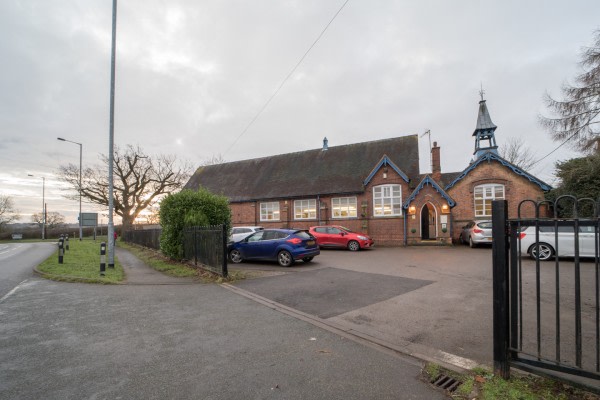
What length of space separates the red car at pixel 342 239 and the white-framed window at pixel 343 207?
16.1ft

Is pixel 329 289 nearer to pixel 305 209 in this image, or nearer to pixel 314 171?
pixel 305 209

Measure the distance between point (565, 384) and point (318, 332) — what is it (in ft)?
9.77

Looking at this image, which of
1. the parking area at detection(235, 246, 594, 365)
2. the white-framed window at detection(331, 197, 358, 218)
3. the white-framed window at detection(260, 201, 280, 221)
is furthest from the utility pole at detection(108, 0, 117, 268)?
the white-framed window at detection(260, 201, 280, 221)

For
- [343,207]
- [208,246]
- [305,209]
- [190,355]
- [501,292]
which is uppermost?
[343,207]

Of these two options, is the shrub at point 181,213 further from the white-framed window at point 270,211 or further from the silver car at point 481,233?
the white-framed window at point 270,211

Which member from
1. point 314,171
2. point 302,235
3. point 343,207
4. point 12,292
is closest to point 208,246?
point 302,235

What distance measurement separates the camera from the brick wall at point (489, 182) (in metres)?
19.5

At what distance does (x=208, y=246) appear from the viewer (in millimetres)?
10609

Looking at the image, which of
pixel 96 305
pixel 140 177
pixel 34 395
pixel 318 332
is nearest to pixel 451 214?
pixel 318 332

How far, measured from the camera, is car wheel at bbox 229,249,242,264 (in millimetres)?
13375

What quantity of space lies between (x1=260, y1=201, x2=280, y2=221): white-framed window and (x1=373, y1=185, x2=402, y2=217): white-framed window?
8.46 m

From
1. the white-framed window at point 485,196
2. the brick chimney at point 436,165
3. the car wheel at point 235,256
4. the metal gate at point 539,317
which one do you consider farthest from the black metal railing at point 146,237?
the white-framed window at point 485,196

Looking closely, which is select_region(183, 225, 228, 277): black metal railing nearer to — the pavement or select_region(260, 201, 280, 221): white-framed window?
the pavement

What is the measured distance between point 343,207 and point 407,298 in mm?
16943
